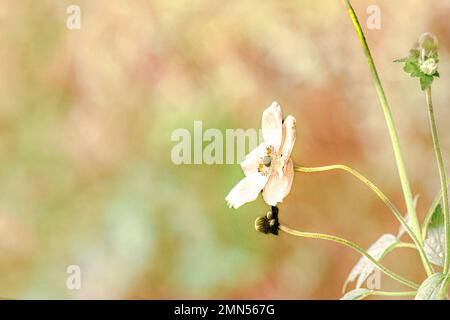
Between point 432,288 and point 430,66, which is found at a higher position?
point 430,66

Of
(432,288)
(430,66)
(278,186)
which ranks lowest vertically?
(432,288)

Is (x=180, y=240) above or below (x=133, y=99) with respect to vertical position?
below

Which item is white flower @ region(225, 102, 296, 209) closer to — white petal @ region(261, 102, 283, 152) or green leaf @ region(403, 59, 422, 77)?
white petal @ region(261, 102, 283, 152)

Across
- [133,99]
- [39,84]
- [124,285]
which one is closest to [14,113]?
[39,84]

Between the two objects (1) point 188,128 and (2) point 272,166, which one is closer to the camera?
(2) point 272,166

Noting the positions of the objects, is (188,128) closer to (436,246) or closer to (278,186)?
(278,186)

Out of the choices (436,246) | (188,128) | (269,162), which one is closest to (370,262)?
(436,246)
